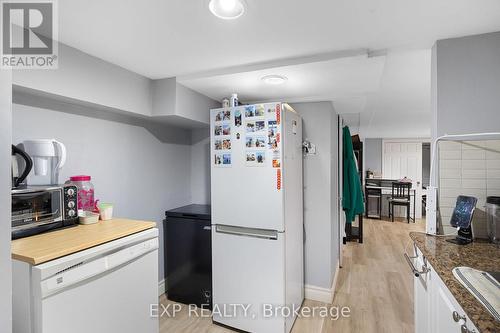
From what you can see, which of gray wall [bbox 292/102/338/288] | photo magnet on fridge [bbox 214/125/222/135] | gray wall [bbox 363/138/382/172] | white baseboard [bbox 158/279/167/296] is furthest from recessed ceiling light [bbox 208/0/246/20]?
gray wall [bbox 363/138/382/172]

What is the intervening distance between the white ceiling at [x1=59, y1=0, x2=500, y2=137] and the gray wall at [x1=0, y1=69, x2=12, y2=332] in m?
0.75

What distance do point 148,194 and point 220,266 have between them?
1.01 m

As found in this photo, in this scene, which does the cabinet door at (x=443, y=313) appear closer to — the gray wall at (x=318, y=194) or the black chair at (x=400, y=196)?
the gray wall at (x=318, y=194)

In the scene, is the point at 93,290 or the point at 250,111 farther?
the point at 250,111

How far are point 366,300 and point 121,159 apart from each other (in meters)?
2.74

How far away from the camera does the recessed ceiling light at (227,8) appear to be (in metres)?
1.14

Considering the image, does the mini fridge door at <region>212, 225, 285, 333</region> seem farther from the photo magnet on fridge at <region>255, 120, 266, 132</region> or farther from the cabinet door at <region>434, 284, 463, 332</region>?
the cabinet door at <region>434, 284, 463, 332</region>

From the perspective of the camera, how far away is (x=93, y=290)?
121 centimetres

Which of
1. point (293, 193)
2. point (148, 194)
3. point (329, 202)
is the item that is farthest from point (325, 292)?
point (148, 194)

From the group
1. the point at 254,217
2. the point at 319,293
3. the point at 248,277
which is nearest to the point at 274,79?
the point at 254,217

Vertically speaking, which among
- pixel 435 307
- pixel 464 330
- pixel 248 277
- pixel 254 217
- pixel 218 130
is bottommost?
pixel 248 277

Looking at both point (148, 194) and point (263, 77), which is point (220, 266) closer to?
point (148, 194)

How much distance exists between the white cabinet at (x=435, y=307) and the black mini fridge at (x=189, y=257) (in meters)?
1.60

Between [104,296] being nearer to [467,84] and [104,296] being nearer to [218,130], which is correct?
[218,130]
